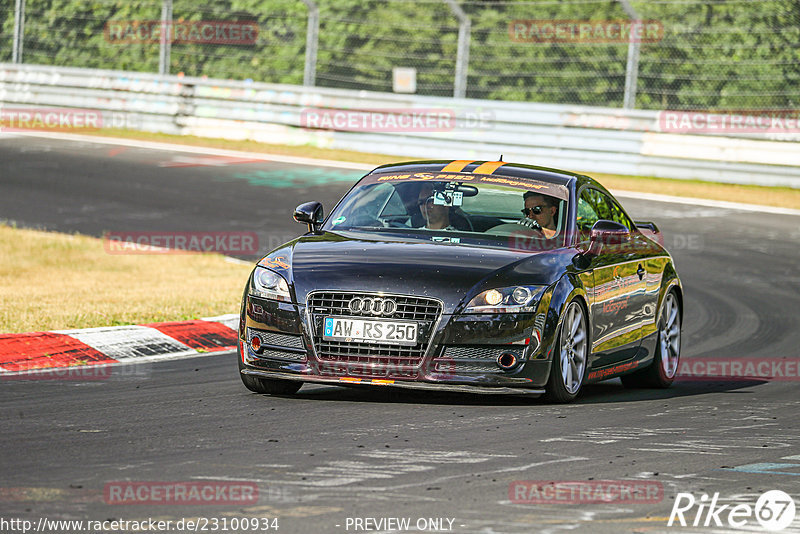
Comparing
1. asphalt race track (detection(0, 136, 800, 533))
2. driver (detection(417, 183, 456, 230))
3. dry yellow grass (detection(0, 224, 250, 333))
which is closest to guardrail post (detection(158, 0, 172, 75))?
dry yellow grass (detection(0, 224, 250, 333))

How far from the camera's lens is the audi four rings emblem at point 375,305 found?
7.95 meters

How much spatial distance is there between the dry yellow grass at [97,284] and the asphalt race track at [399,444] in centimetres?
73

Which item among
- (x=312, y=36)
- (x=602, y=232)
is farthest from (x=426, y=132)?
(x=602, y=232)

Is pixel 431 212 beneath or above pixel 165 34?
beneath

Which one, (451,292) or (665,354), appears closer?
(451,292)

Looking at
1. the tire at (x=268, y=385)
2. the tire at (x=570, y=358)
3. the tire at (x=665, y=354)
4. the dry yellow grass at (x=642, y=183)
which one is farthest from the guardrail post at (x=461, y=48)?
the tire at (x=268, y=385)

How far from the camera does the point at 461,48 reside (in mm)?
24594

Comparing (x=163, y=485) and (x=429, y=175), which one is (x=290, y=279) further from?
(x=163, y=485)

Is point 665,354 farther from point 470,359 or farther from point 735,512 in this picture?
point 735,512

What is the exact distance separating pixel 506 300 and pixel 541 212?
1.38 m

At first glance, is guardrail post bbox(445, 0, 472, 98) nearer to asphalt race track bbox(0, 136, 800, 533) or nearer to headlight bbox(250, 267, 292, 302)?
asphalt race track bbox(0, 136, 800, 533)

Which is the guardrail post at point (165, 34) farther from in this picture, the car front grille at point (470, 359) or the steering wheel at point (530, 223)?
the car front grille at point (470, 359)

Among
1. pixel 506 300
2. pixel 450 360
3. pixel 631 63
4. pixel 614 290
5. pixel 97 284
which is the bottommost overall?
pixel 97 284

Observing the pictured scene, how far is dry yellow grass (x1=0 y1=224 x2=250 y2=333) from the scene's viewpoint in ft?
37.3
